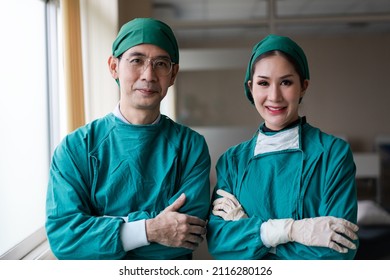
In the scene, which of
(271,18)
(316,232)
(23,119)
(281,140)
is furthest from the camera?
(271,18)

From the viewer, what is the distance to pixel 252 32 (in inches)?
79.0

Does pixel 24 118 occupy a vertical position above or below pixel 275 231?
above

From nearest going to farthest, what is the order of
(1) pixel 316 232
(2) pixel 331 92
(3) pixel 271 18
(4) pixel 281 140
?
(1) pixel 316 232
(4) pixel 281 140
(2) pixel 331 92
(3) pixel 271 18

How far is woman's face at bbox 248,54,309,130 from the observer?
110 cm

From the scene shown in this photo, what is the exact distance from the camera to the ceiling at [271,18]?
1940mm

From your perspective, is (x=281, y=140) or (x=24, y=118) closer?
(x=281, y=140)

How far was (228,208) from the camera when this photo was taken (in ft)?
3.67

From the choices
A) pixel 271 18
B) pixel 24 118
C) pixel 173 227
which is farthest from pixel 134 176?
pixel 271 18

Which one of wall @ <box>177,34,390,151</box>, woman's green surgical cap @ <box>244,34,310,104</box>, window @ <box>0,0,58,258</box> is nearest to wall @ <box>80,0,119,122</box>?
window @ <box>0,0,58,258</box>

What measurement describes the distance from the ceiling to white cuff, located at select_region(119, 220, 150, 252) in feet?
3.31

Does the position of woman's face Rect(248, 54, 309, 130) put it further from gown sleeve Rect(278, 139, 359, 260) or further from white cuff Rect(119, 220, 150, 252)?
white cuff Rect(119, 220, 150, 252)

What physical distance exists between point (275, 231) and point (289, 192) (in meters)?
0.11

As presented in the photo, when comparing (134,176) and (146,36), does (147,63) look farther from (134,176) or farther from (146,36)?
(134,176)
